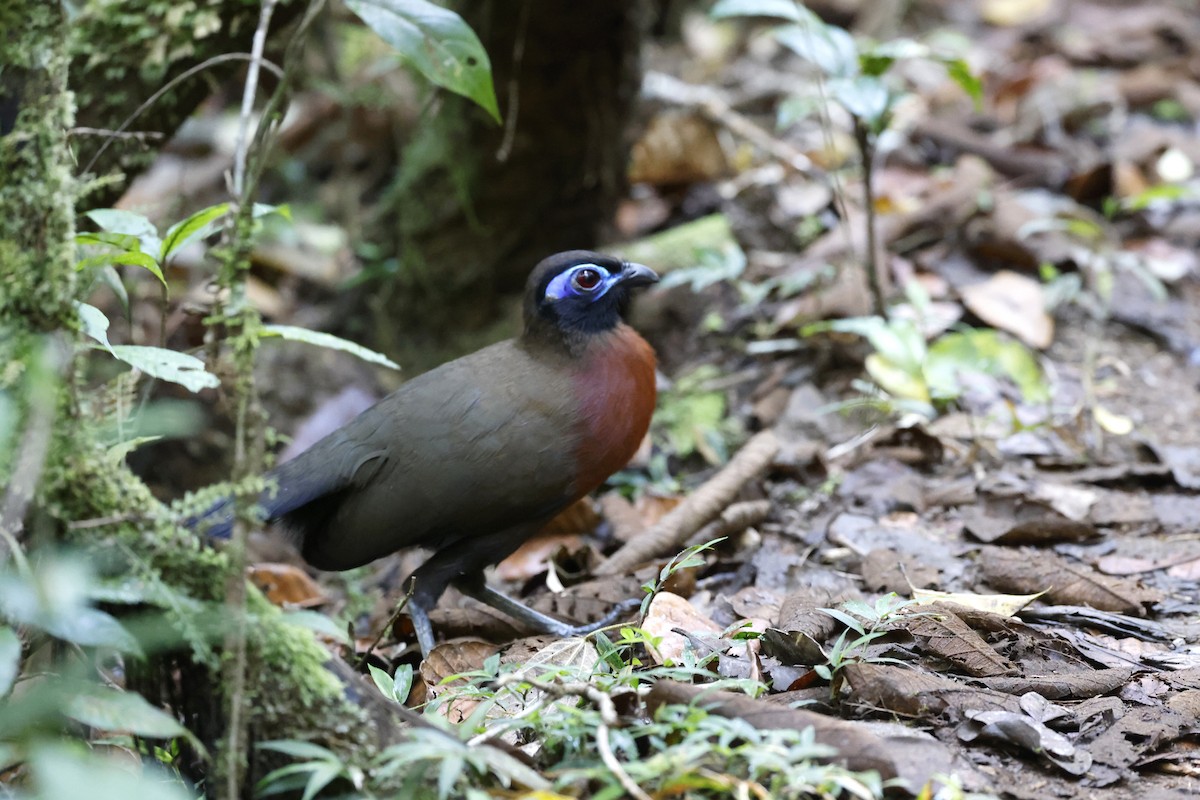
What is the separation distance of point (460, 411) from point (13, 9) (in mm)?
1871

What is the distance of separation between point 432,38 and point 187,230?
832 millimetres

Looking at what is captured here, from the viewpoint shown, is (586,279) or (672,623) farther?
(586,279)

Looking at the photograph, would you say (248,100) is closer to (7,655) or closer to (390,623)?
(7,655)

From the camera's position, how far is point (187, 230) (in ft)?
10.0

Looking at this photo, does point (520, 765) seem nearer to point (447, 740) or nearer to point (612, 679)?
point (447, 740)

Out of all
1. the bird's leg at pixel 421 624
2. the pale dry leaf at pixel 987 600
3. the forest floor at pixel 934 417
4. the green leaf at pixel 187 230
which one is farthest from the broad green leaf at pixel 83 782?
the pale dry leaf at pixel 987 600

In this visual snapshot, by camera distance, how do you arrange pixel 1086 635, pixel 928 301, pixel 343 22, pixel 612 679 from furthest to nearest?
pixel 343 22, pixel 928 301, pixel 1086 635, pixel 612 679

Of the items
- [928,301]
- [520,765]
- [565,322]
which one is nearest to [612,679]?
[520,765]

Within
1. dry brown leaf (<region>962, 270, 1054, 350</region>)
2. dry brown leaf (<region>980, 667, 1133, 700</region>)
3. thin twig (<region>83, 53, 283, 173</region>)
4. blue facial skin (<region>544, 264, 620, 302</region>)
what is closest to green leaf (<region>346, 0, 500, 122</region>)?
thin twig (<region>83, 53, 283, 173</region>)

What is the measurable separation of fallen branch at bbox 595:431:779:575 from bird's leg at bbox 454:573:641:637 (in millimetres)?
392

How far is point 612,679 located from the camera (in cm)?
252

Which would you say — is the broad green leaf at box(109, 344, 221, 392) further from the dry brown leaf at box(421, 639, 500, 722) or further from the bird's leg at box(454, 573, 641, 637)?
the bird's leg at box(454, 573, 641, 637)

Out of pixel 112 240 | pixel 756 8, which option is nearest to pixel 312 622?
pixel 112 240

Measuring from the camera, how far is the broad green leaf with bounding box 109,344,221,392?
2.48 metres
